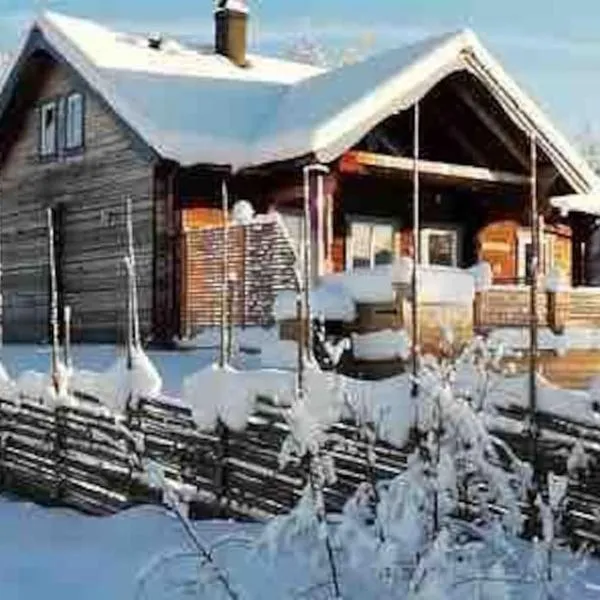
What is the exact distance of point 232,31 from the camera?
90.9 feet

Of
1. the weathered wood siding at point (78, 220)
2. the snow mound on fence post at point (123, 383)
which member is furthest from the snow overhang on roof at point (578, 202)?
the snow mound on fence post at point (123, 383)

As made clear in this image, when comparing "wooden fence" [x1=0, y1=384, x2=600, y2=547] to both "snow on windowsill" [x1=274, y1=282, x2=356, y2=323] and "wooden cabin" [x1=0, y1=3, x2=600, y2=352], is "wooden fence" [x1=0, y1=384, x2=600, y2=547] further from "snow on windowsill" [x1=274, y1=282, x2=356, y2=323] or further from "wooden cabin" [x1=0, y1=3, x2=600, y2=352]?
"wooden cabin" [x1=0, y1=3, x2=600, y2=352]

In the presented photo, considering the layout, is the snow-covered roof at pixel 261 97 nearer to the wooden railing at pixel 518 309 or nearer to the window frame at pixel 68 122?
the window frame at pixel 68 122

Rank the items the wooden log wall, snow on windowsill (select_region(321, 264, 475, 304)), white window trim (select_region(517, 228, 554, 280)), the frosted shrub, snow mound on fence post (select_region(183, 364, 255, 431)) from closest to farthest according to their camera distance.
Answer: the frosted shrub → snow mound on fence post (select_region(183, 364, 255, 431)) → snow on windowsill (select_region(321, 264, 475, 304)) → the wooden log wall → white window trim (select_region(517, 228, 554, 280))

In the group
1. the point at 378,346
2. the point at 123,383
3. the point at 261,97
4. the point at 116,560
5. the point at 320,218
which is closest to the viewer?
the point at 116,560

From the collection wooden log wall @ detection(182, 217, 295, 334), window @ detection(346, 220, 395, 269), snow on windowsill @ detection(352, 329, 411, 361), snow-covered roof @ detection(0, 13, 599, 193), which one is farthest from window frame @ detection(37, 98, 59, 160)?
snow on windowsill @ detection(352, 329, 411, 361)

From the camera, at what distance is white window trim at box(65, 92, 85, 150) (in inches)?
986

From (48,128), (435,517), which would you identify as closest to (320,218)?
(48,128)

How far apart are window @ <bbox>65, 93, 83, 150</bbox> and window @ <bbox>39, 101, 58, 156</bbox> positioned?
0.51 meters

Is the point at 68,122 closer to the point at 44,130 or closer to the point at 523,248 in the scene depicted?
the point at 44,130

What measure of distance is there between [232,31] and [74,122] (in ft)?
13.6

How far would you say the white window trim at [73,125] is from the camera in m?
25.0

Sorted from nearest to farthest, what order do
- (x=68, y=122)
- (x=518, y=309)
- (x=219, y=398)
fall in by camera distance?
1. (x=219, y=398)
2. (x=518, y=309)
3. (x=68, y=122)

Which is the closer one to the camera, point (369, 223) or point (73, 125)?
point (369, 223)
